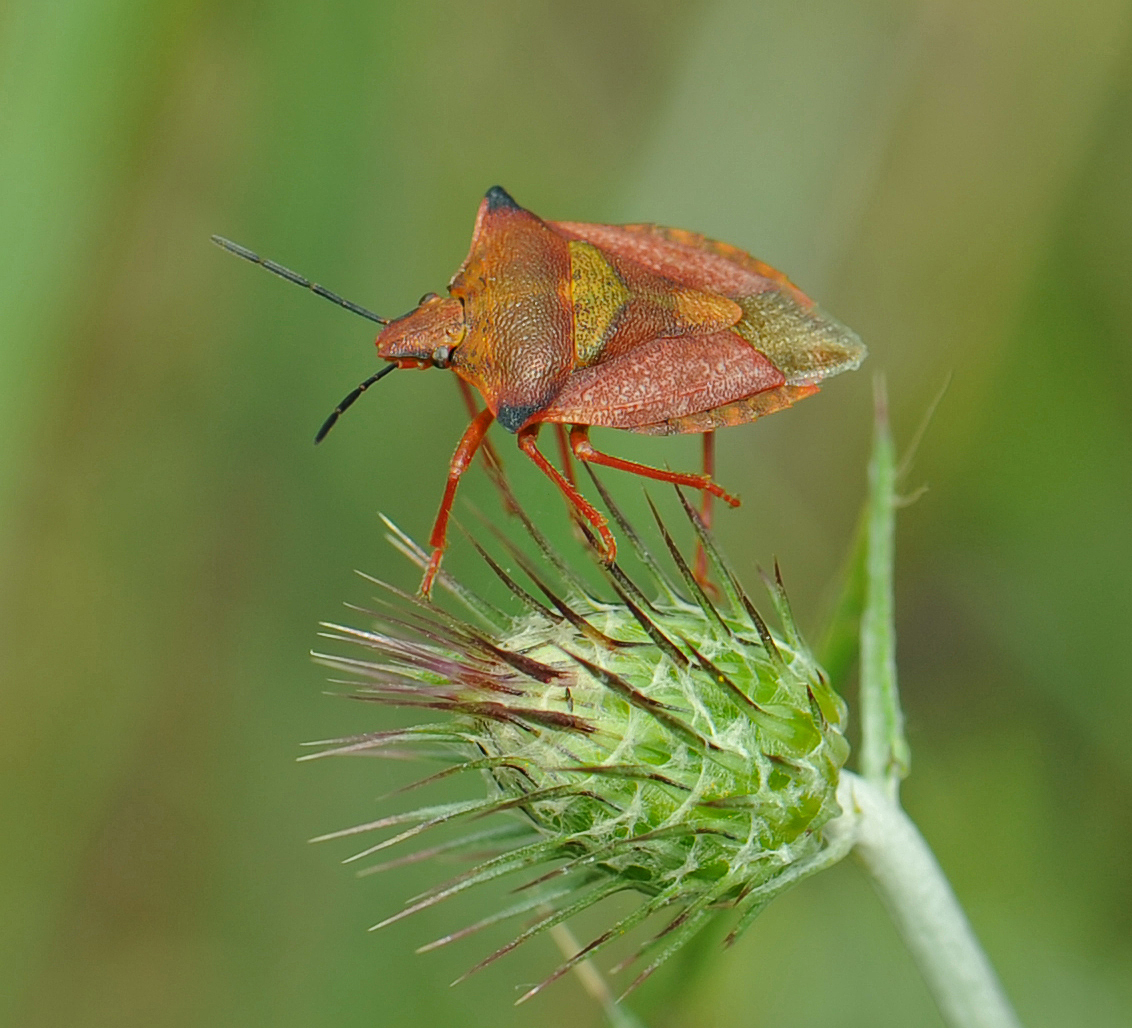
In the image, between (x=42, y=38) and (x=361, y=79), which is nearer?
(x=42, y=38)

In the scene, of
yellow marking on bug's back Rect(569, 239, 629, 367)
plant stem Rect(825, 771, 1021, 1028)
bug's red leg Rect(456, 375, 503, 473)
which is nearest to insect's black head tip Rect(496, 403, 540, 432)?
bug's red leg Rect(456, 375, 503, 473)

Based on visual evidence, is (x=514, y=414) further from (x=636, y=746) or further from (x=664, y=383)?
(x=636, y=746)

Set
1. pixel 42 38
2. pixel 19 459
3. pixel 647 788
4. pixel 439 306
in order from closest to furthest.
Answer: pixel 647 788 → pixel 439 306 → pixel 42 38 → pixel 19 459

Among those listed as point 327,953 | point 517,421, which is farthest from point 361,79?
point 327,953

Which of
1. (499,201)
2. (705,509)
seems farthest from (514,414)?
(499,201)

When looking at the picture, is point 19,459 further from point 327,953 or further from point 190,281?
point 327,953

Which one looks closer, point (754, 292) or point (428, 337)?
point (428, 337)
